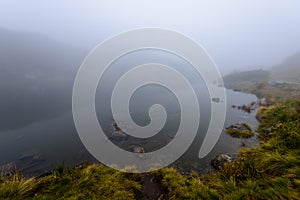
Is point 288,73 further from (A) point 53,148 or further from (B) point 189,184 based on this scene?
(A) point 53,148

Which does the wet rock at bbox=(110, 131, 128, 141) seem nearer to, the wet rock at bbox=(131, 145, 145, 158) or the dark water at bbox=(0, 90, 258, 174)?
the dark water at bbox=(0, 90, 258, 174)

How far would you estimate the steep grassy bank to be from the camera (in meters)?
4.22

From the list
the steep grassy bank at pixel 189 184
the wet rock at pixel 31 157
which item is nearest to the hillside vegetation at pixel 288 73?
the steep grassy bank at pixel 189 184

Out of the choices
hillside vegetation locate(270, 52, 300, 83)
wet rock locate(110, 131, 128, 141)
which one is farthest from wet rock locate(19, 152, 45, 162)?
hillside vegetation locate(270, 52, 300, 83)

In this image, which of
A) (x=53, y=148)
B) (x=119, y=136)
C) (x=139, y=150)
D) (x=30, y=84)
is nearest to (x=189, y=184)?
(x=139, y=150)

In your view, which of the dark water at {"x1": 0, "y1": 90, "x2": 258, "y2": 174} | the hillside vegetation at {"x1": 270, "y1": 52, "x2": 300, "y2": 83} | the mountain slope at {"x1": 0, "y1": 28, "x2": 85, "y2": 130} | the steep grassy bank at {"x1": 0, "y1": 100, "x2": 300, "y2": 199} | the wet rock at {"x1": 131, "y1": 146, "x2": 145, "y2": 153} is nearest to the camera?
the steep grassy bank at {"x1": 0, "y1": 100, "x2": 300, "y2": 199}

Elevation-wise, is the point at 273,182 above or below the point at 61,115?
below

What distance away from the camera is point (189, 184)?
605cm

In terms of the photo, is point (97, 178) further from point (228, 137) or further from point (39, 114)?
point (39, 114)

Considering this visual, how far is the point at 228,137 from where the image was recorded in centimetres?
1323

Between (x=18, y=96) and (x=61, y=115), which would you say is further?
(x=18, y=96)

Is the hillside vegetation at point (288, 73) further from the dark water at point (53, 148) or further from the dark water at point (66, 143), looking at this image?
the dark water at point (53, 148)

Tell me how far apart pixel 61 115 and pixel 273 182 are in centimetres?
2676

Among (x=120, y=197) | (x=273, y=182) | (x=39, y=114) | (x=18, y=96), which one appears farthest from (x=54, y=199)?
(x=18, y=96)
